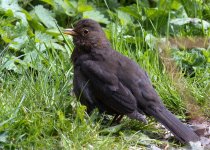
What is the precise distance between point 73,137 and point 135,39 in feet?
8.33

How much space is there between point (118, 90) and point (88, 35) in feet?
2.94

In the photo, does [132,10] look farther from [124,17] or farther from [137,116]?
[137,116]

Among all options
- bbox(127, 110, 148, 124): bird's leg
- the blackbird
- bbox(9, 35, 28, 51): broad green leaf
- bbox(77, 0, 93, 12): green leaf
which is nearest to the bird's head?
the blackbird

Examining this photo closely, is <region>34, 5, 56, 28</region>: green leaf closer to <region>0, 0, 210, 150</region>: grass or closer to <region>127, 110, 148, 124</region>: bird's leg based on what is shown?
<region>0, 0, 210, 150</region>: grass

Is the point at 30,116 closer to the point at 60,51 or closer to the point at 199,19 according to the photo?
the point at 60,51

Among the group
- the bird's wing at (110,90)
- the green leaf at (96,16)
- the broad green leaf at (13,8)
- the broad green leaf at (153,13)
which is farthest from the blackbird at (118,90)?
the broad green leaf at (153,13)

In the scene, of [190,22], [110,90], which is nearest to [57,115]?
[110,90]

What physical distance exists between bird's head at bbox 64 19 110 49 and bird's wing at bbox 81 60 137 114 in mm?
433

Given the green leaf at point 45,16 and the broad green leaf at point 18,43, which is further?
the green leaf at point 45,16

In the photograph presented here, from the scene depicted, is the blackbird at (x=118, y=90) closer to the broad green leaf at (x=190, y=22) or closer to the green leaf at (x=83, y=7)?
the green leaf at (x=83, y=7)

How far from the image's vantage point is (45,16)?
29.0 feet

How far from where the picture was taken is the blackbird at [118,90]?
6.74 m

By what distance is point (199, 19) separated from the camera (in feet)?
29.8

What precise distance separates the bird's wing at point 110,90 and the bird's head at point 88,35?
433mm
